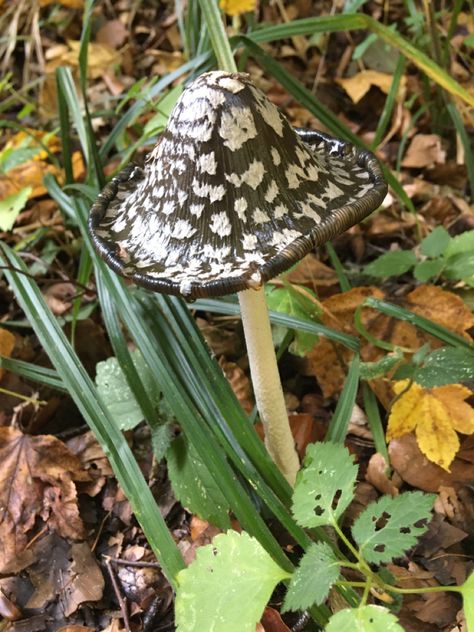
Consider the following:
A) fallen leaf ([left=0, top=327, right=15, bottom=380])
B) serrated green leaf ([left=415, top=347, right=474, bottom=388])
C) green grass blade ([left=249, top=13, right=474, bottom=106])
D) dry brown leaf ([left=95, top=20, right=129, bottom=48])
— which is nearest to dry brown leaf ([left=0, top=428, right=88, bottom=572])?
fallen leaf ([left=0, top=327, right=15, bottom=380])

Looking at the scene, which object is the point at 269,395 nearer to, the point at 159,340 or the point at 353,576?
the point at 159,340

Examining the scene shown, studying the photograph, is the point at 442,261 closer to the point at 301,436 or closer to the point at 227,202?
the point at 301,436

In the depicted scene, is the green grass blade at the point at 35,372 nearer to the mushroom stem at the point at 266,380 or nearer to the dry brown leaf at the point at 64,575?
the dry brown leaf at the point at 64,575

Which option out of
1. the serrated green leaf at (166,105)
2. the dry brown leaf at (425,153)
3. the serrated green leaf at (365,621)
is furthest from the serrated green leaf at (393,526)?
the dry brown leaf at (425,153)

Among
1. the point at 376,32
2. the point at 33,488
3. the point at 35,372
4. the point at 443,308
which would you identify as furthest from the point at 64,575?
the point at 376,32

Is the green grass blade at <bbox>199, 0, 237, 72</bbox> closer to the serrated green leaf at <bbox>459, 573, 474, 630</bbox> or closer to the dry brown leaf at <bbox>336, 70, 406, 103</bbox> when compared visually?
the dry brown leaf at <bbox>336, 70, 406, 103</bbox>

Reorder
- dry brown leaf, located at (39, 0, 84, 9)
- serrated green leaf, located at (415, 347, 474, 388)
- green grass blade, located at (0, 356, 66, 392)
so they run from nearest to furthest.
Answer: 1. serrated green leaf, located at (415, 347, 474, 388)
2. green grass blade, located at (0, 356, 66, 392)
3. dry brown leaf, located at (39, 0, 84, 9)

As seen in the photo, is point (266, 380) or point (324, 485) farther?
point (266, 380)
